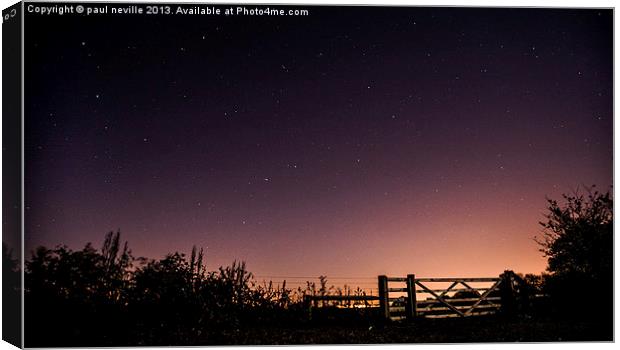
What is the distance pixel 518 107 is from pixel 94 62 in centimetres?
590

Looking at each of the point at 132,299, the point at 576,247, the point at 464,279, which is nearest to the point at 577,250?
the point at 576,247

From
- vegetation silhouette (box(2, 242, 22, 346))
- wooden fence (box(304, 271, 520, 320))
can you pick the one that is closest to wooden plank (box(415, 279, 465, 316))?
wooden fence (box(304, 271, 520, 320))

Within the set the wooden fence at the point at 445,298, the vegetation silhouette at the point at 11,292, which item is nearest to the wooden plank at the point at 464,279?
the wooden fence at the point at 445,298

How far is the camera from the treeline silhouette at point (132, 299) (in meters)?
11.1

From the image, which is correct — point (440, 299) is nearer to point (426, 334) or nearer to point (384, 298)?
point (384, 298)

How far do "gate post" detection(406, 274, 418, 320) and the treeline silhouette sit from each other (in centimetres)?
252

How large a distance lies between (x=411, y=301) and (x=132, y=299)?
5.26 m

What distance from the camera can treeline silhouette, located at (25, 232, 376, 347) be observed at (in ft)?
36.5

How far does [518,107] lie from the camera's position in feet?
41.4

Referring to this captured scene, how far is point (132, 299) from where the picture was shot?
11938 millimetres

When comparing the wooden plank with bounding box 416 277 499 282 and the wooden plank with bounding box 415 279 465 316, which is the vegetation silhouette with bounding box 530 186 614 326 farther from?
the wooden plank with bounding box 415 279 465 316

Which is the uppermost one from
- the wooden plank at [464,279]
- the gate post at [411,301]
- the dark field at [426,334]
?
the wooden plank at [464,279]

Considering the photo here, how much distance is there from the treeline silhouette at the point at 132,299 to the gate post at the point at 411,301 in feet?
8.27

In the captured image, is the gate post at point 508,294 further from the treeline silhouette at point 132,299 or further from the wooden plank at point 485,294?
the treeline silhouette at point 132,299
